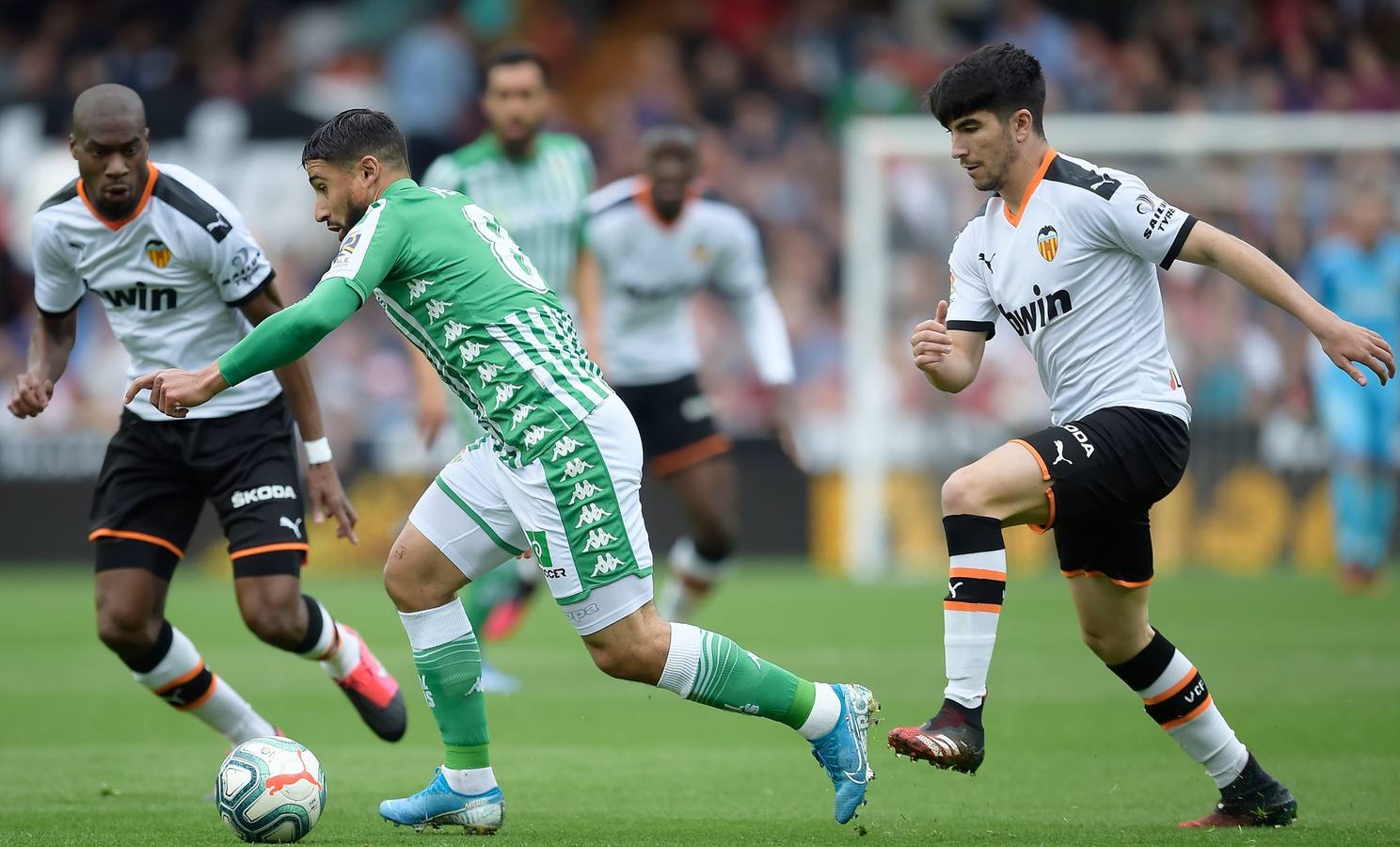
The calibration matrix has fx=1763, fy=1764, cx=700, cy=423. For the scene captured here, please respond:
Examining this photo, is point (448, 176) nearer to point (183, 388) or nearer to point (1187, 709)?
point (183, 388)

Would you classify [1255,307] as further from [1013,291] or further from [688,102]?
[1013,291]

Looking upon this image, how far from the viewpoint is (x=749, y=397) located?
715 inches

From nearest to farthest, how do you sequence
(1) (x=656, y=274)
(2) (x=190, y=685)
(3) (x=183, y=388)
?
1. (3) (x=183, y=388)
2. (2) (x=190, y=685)
3. (1) (x=656, y=274)

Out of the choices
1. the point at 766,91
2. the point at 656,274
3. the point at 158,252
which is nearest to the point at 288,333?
the point at 158,252

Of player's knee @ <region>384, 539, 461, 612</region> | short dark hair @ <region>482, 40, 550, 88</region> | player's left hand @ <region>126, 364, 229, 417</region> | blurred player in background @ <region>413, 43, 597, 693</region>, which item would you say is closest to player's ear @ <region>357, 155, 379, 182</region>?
player's left hand @ <region>126, 364, 229, 417</region>

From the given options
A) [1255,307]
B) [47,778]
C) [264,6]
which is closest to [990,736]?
[47,778]

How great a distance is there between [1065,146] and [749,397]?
159 inches

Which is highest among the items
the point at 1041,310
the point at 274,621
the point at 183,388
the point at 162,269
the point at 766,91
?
the point at 766,91

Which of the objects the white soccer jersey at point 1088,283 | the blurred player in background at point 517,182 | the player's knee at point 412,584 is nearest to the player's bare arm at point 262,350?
the player's knee at point 412,584

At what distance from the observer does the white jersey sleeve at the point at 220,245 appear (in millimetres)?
6523

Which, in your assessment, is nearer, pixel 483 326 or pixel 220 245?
pixel 483 326

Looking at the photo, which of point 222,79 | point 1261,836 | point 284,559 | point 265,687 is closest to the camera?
point 1261,836

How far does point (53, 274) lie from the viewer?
665cm

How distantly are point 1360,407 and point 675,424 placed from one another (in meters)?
6.62
